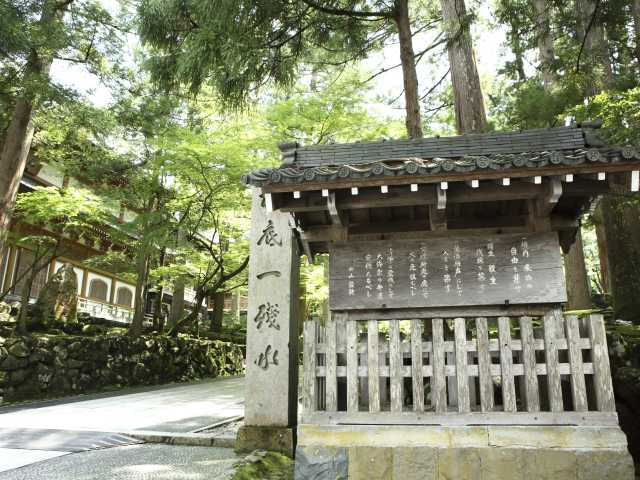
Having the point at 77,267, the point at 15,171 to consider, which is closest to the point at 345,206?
the point at 15,171

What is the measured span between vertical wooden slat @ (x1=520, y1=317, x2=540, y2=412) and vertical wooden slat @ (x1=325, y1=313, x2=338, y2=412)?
2.00 meters

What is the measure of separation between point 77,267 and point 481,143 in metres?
19.7

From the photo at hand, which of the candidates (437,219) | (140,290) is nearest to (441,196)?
(437,219)

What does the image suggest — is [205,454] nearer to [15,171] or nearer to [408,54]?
[408,54]

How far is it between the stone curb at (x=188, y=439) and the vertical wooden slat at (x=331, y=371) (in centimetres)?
307

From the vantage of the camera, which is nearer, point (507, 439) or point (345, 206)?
point (507, 439)

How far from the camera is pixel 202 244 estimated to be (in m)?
20.4

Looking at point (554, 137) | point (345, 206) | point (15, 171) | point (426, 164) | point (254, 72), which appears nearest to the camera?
point (426, 164)

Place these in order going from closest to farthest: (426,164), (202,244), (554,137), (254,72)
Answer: (426,164) < (554,137) < (254,72) < (202,244)

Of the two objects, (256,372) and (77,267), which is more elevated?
(77,267)

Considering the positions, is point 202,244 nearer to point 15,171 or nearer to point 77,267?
point 77,267

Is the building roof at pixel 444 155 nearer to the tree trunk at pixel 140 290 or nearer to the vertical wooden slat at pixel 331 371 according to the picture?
the vertical wooden slat at pixel 331 371

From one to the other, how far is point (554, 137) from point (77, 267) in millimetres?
20425

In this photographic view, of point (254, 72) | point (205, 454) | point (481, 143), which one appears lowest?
point (205, 454)
